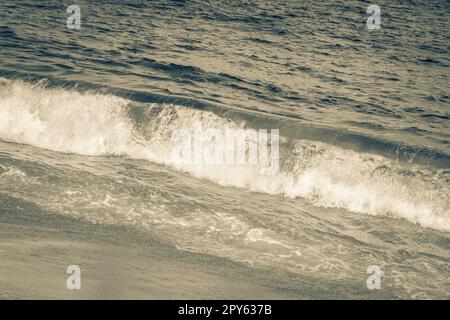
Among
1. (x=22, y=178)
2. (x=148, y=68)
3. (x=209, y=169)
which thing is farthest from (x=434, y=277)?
(x=148, y=68)

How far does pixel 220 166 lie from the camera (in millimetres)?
11188

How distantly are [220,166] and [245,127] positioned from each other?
3.86ft

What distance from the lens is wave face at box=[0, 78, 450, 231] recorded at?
33.7 feet

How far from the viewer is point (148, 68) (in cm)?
1513

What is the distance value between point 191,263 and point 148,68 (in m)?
8.52
